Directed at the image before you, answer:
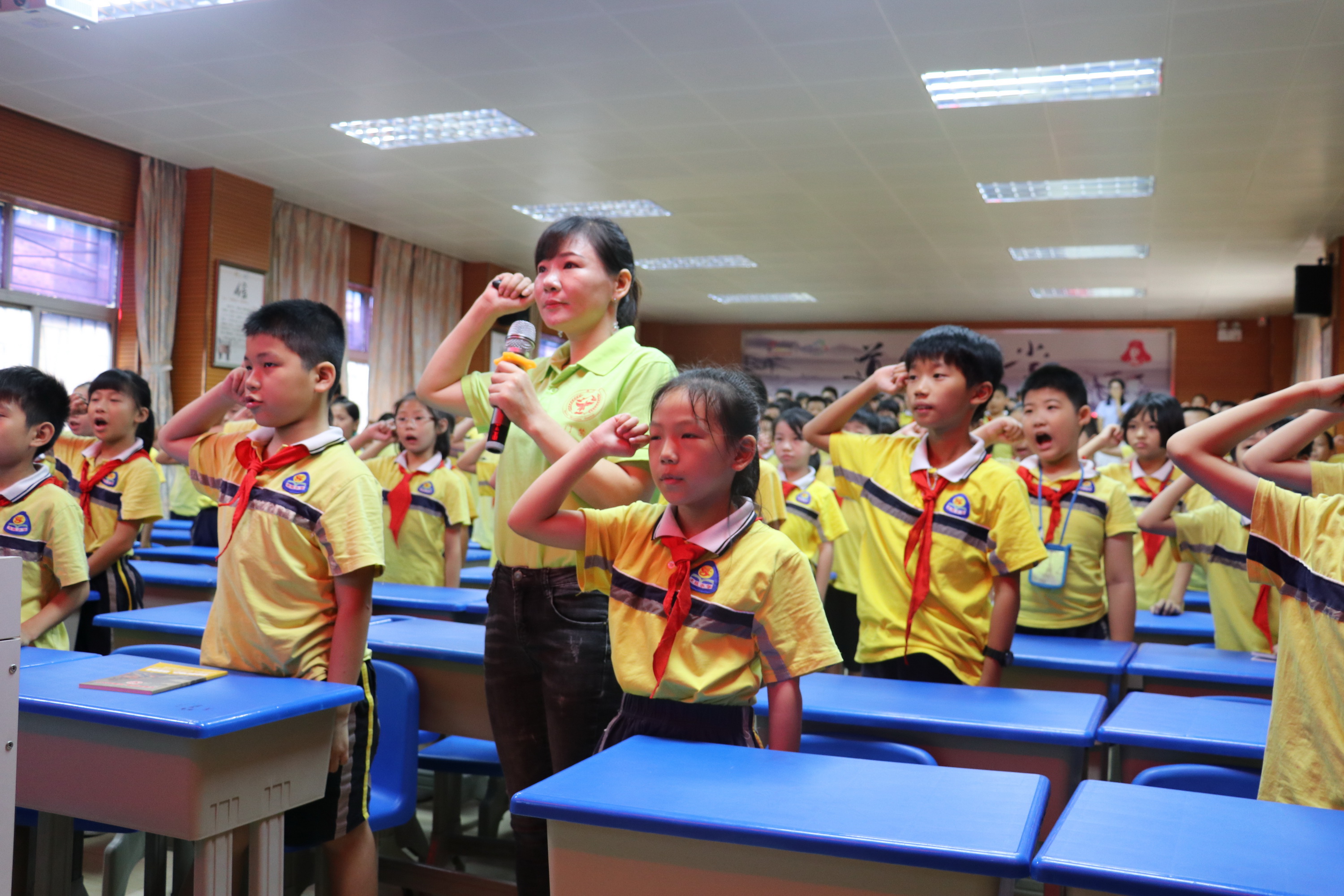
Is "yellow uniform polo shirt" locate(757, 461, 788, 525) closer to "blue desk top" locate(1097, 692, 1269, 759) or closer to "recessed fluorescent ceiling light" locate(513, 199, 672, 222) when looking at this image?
"blue desk top" locate(1097, 692, 1269, 759)

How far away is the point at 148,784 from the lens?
64.5 inches

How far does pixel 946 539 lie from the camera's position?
2289mm

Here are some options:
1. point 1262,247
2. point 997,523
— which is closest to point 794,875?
point 997,523

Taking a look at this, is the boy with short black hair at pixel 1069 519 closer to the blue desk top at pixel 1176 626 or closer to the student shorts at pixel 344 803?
the blue desk top at pixel 1176 626

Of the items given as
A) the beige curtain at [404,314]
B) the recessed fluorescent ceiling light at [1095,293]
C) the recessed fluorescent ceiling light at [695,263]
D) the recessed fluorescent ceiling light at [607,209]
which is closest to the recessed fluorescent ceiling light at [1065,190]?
the recessed fluorescent ceiling light at [607,209]

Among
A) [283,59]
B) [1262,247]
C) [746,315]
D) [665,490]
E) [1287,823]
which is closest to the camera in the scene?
[1287,823]

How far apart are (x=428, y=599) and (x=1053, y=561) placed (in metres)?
1.95

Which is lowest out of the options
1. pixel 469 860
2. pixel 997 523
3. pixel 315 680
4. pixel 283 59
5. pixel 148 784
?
pixel 469 860

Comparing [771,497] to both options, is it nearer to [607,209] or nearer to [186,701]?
[186,701]

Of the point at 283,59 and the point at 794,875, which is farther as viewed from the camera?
the point at 283,59

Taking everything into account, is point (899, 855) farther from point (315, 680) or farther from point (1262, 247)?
point (1262, 247)

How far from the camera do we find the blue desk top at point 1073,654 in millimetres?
2457

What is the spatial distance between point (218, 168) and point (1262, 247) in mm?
9305

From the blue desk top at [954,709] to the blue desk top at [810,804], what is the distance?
1.35 ft
